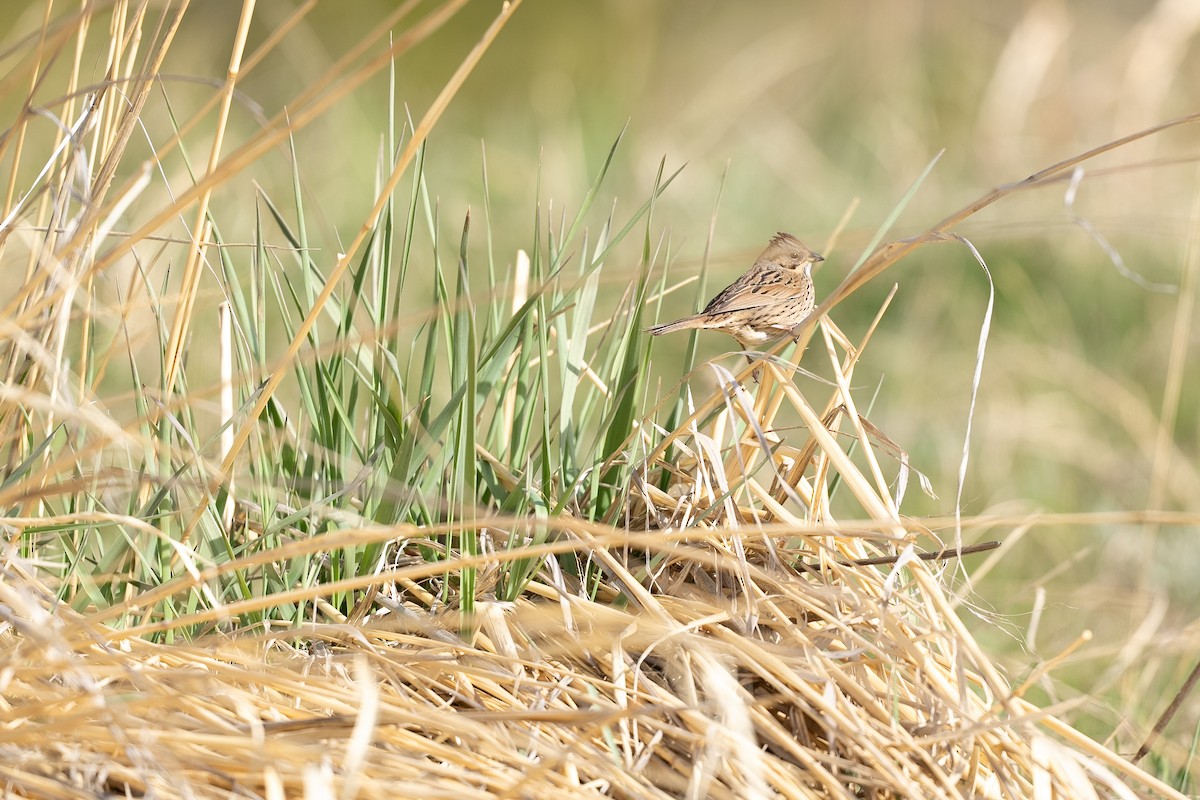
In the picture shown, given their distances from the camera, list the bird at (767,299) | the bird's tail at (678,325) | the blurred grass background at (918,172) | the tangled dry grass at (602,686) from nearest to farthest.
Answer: the tangled dry grass at (602,686) < the bird's tail at (678,325) < the bird at (767,299) < the blurred grass background at (918,172)

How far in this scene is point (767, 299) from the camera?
165cm

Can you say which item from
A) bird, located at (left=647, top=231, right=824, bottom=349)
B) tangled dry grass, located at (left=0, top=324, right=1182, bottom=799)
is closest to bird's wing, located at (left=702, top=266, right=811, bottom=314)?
bird, located at (left=647, top=231, right=824, bottom=349)

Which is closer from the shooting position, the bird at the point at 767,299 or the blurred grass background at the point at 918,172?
the bird at the point at 767,299

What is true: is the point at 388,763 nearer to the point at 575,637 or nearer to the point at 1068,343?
the point at 575,637

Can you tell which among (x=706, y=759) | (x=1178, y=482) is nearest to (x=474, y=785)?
(x=706, y=759)

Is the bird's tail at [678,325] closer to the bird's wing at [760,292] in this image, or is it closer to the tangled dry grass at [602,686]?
the bird's wing at [760,292]

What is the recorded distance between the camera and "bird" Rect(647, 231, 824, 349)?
5.21 ft

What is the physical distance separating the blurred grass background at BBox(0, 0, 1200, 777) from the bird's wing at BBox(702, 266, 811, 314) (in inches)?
29.9

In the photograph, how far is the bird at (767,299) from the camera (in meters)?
1.59

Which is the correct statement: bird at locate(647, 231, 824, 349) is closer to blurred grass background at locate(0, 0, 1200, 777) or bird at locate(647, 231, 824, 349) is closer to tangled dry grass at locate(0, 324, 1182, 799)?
tangled dry grass at locate(0, 324, 1182, 799)

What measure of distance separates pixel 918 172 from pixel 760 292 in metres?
4.04

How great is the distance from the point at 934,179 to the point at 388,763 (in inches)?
204

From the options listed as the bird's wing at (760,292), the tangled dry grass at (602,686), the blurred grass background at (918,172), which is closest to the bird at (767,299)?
the bird's wing at (760,292)

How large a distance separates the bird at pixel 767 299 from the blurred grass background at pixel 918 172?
2.40 feet
